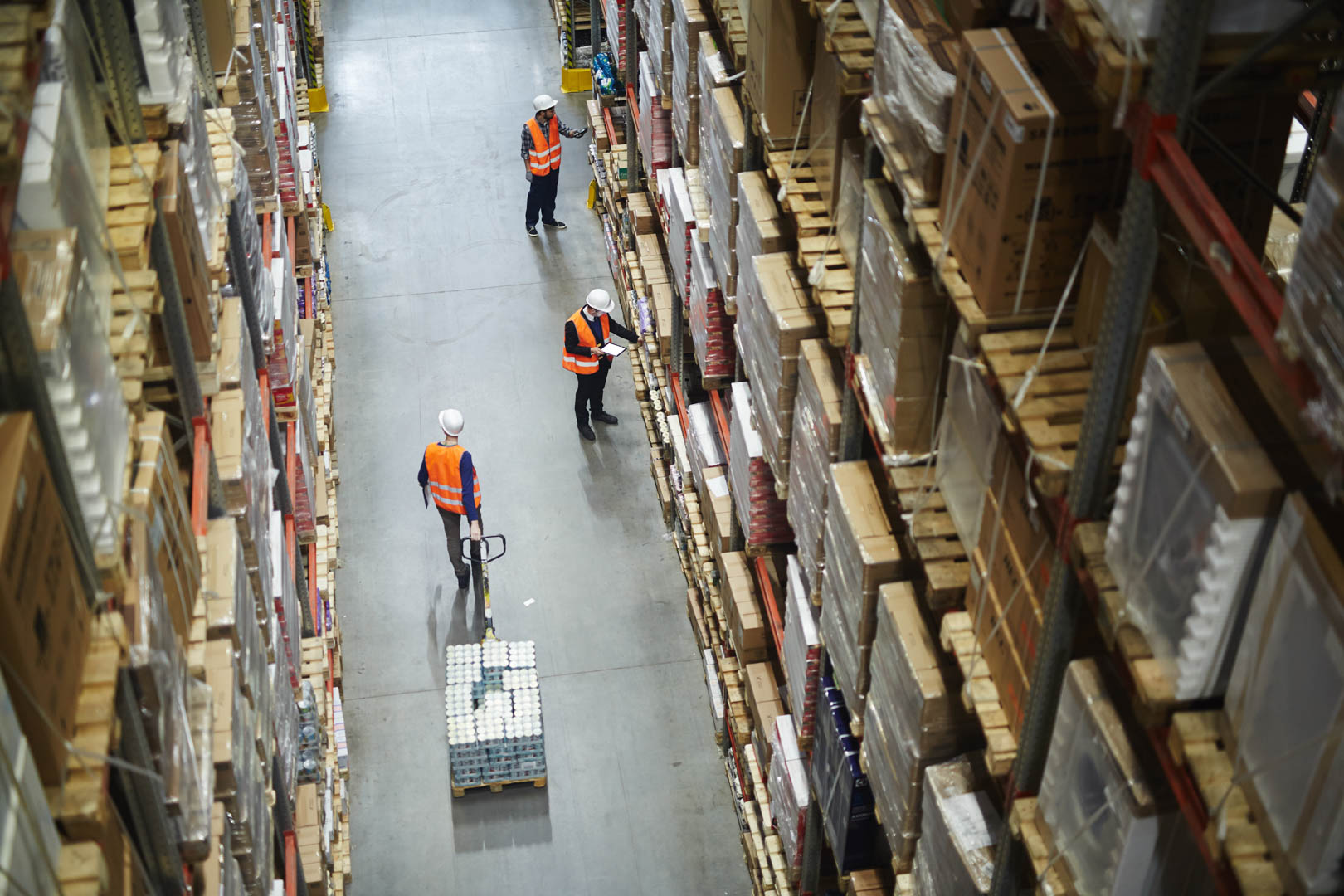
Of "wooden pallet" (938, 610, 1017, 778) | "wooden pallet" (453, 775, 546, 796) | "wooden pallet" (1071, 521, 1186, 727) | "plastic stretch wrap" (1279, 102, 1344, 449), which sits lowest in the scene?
"wooden pallet" (453, 775, 546, 796)

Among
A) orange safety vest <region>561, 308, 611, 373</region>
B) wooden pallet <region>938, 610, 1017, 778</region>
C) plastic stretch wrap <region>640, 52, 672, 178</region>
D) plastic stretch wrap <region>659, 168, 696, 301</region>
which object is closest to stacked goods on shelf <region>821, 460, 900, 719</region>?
wooden pallet <region>938, 610, 1017, 778</region>

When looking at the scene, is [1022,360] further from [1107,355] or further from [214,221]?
[214,221]

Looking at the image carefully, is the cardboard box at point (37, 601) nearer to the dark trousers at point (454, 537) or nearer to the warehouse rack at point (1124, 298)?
the warehouse rack at point (1124, 298)

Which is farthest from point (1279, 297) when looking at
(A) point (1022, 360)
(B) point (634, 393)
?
(B) point (634, 393)

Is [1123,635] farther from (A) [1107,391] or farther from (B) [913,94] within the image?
(B) [913,94]

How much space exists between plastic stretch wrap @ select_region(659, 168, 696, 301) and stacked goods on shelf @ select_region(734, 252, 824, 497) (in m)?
1.73

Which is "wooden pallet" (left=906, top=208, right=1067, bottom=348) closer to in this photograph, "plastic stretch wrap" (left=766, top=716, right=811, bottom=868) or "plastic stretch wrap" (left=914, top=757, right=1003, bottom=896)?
"plastic stretch wrap" (left=914, top=757, right=1003, bottom=896)

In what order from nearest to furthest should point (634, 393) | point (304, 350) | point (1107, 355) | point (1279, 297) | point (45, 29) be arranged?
point (1279, 297) → point (1107, 355) → point (45, 29) → point (304, 350) → point (634, 393)

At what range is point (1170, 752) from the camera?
3.65 meters

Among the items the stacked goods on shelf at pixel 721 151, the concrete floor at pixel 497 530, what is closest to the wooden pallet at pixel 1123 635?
the stacked goods on shelf at pixel 721 151

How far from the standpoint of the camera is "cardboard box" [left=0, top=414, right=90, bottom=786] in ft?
10.3

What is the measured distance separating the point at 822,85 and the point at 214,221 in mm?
2887

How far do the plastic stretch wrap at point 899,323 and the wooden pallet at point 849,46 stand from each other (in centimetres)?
43

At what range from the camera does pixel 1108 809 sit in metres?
3.96
